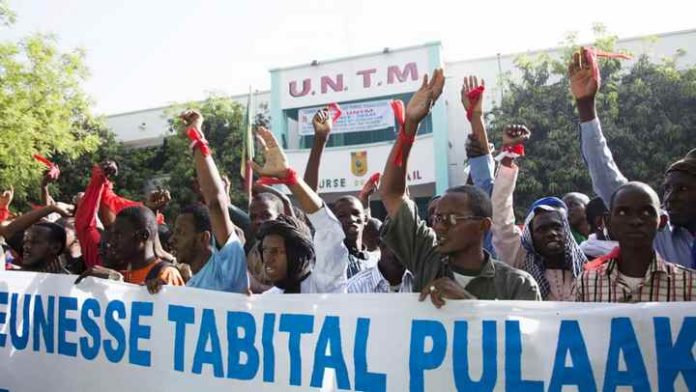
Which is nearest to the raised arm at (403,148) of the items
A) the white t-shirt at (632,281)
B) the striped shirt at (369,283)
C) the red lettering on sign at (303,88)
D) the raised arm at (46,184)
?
the striped shirt at (369,283)

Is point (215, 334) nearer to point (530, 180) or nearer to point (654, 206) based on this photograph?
point (654, 206)

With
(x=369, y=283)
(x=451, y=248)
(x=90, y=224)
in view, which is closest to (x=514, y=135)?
(x=369, y=283)

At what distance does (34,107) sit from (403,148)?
1309cm

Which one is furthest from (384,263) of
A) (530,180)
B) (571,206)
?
(530,180)

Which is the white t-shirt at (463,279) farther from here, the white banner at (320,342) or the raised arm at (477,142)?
the raised arm at (477,142)

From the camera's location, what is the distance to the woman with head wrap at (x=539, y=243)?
3.22 meters

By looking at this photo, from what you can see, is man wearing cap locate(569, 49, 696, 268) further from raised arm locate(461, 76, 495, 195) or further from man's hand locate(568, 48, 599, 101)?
raised arm locate(461, 76, 495, 195)

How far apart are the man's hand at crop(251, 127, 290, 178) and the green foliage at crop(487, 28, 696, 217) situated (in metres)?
11.8

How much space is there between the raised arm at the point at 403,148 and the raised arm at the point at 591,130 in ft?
2.34

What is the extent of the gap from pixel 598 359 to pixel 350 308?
0.97 meters

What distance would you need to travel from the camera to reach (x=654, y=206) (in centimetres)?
248

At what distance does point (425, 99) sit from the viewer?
9.20 feet

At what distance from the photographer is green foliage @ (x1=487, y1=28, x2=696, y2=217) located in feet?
44.9

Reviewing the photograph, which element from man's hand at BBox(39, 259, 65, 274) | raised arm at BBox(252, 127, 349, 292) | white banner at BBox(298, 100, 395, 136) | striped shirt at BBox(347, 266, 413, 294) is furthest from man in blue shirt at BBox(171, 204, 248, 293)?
white banner at BBox(298, 100, 395, 136)
